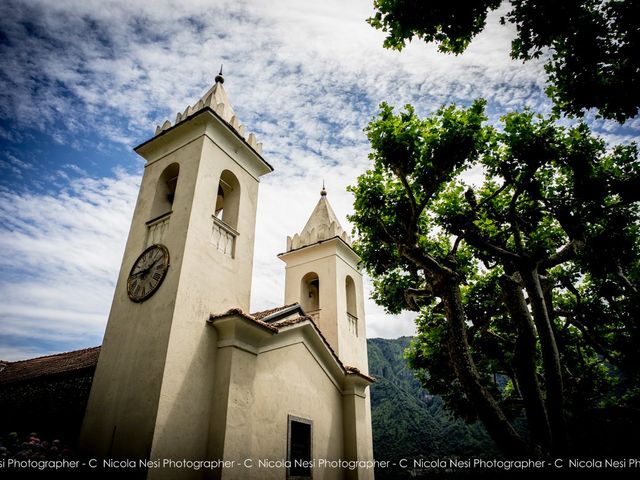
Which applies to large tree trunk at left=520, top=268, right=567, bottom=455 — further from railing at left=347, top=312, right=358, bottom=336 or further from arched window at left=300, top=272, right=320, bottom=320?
arched window at left=300, top=272, right=320, bottom=320

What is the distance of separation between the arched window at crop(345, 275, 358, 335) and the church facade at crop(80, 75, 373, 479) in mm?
3175

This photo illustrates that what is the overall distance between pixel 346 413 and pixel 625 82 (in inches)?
406

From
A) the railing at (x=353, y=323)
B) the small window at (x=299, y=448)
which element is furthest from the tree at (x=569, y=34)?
the railing at (x=353, y=323)

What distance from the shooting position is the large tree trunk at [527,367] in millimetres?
6973

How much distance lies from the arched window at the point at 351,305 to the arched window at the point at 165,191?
804 cm

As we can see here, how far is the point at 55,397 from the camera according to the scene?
9.12 meters

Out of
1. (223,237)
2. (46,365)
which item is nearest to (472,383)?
(223,237)

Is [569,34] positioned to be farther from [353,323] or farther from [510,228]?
[353,323]

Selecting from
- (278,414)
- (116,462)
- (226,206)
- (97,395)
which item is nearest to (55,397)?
(97,395)

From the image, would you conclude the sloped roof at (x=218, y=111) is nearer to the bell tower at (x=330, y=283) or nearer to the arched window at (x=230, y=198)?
the arched window at (x=230, y=198)

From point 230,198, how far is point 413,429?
40.0 metres

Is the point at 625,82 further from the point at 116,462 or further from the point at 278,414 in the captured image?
the point at 116,462

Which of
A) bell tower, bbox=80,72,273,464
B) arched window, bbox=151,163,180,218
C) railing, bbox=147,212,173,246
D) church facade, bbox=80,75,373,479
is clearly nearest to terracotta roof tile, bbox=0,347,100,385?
bell tower, bbox=80,72,273,464

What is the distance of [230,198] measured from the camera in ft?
35.9
